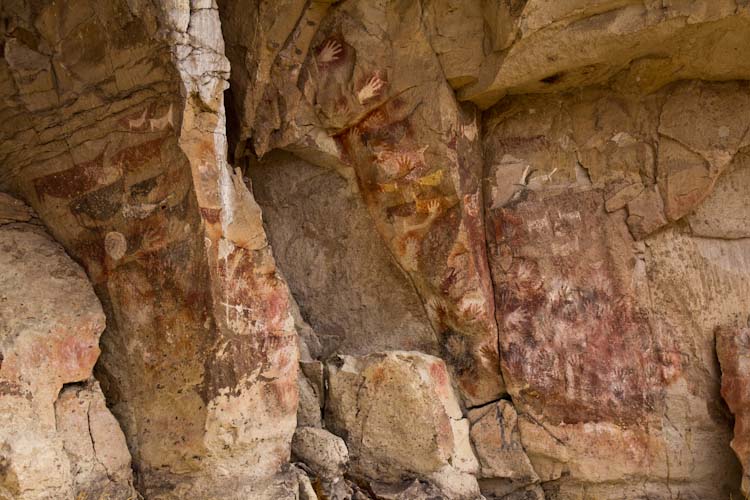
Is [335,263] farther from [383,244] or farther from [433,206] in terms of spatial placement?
[433,206]

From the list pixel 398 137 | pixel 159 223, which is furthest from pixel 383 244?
pixel 159 223

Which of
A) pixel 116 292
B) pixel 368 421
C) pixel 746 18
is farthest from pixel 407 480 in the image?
pixel 746 18

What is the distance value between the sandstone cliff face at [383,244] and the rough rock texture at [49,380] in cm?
1

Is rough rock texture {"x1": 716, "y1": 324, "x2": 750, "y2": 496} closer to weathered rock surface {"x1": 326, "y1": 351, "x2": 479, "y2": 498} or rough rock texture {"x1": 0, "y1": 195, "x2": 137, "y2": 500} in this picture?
weathered rock surface {"x1": 326, "y1": 351, "x2": 479, "y2": 498}

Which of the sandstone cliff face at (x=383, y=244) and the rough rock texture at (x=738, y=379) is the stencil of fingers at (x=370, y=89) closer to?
the sandstone cliff face at (x=383, y=244)

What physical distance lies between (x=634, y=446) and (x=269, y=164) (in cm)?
253

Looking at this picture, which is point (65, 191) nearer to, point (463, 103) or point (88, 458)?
point (88, 458)

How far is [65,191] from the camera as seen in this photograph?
358cm

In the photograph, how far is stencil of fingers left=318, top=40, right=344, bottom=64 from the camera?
165 inches

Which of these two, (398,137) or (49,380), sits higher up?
(398,137)

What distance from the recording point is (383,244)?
4.46 meters

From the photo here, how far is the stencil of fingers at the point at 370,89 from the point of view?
4176 mm

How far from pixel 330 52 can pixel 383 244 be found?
42.6 inches

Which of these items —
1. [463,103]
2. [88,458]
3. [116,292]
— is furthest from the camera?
[463,103]
